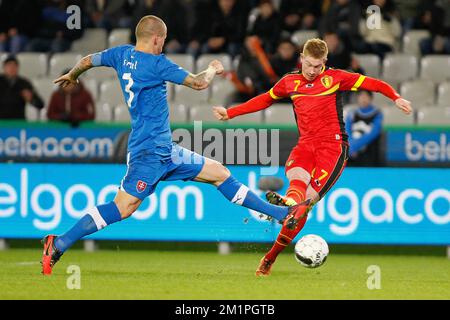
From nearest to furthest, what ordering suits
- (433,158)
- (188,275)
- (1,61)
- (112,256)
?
(188,275), (112,256), (433,158), (1,61)

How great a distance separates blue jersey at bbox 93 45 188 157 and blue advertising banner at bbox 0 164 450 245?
3.53 m

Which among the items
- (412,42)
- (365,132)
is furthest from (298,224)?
(412,42)

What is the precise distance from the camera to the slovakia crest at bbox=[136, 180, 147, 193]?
937 centimetres

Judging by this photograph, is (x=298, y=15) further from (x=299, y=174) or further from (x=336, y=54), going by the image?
(x=299, y=174)

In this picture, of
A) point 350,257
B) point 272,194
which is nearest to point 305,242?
point 272,194

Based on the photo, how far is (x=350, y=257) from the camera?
41.4 ft

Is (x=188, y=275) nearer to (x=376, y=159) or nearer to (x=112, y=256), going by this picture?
(x=112, y=256)

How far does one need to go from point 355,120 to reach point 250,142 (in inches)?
61.5

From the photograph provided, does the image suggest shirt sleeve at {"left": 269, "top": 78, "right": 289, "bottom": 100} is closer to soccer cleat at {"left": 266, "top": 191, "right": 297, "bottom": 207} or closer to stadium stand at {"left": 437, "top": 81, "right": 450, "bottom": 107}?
soccer cleat at {"left": 266, "top": 191, "right": 297, "bottom": 207}

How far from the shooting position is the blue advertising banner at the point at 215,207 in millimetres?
12734

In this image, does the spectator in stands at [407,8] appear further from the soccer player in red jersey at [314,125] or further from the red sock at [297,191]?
the red sock at [297,191]

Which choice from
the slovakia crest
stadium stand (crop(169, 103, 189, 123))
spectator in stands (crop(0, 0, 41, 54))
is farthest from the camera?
spectator in stands (crop(0, 0, 41, 54))

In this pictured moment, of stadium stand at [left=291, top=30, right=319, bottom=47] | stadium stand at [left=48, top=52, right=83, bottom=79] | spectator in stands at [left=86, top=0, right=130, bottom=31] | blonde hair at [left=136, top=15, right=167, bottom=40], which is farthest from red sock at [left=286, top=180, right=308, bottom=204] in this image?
spectator in stands at [left=86, top=0, right=130, bottom=31]

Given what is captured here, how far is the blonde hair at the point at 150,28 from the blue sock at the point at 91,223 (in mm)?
1473
